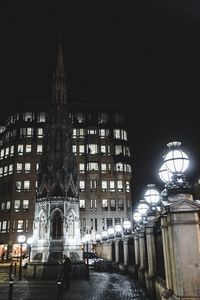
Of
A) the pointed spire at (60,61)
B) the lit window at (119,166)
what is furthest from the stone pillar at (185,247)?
the lit window at (119,166)

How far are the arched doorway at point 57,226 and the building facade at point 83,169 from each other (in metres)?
27.9

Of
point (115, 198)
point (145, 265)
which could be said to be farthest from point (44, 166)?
point (115, 198)

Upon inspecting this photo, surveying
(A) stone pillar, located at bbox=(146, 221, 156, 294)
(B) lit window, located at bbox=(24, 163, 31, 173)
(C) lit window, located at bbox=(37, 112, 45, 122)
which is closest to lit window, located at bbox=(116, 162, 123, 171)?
(B) lit window, located at bbox=(24, 163, 31, 173)

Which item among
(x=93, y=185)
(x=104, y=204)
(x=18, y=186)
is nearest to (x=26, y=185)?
(x=18, y=186)

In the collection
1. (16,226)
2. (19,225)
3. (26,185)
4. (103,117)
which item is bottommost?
(16,226)

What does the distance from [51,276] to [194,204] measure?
847 inches

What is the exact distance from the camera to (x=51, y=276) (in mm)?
25938

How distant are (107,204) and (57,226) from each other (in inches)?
1321

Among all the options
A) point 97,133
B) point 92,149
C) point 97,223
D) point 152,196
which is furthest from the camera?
point 97,133

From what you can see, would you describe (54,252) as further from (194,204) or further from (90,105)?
(90,105)

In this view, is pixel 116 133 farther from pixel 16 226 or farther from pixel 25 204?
pixel 16 226

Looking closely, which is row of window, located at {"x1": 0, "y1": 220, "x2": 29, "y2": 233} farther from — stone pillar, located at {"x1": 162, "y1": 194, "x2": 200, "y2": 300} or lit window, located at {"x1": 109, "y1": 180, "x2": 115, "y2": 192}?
stone pillar, located at {"x1": 162, "y1": 194, "x2": 200, "y2": 300}

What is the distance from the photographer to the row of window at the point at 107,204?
2773 inches

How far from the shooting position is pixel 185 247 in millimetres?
7527
